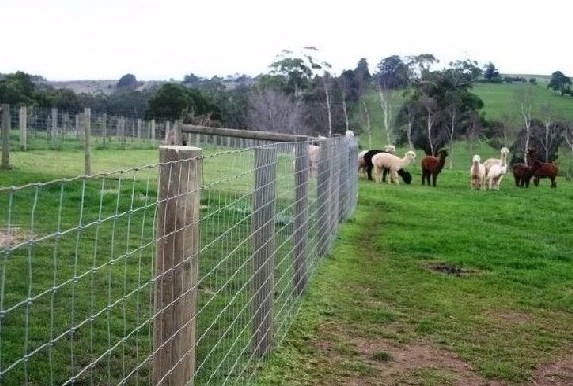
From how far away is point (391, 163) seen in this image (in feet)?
88.9

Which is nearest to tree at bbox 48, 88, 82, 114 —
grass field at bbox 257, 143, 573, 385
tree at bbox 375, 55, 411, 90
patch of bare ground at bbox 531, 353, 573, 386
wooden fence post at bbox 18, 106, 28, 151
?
tree at bbox 375, 55, 411, 90

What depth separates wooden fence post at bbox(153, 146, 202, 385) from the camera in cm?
318

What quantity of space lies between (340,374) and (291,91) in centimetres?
6200

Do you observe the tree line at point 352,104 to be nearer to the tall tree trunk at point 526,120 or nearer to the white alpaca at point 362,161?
the tall tree trunk at point 526,120

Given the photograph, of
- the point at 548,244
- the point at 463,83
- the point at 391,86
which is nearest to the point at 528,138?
the point at 463,83

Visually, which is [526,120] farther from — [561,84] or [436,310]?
→ [436,310]

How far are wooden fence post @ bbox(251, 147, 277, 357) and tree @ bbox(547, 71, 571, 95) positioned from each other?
84284 millimetres

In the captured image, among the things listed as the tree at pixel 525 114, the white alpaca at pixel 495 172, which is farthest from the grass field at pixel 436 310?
the tree at pixel 525 114

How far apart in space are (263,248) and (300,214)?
1.93 metres

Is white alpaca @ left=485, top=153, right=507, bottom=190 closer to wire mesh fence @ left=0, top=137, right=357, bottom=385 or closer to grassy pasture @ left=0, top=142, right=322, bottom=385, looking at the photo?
wire mesh fence @ left=0, top=137, right=357, bottom=385

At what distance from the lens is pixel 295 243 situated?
7.38m

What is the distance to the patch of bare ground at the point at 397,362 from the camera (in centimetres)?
568

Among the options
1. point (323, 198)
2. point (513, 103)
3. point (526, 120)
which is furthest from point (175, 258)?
point (513, 103)

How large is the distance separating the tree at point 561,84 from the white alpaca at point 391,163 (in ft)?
206
